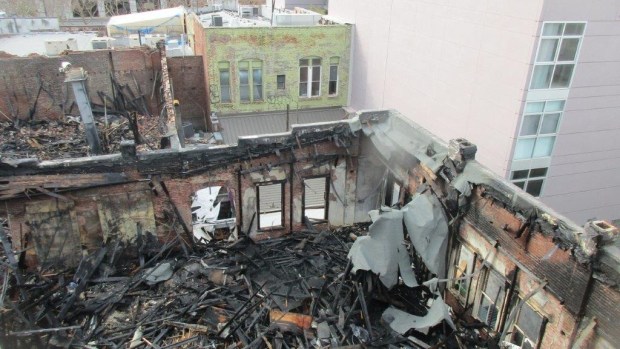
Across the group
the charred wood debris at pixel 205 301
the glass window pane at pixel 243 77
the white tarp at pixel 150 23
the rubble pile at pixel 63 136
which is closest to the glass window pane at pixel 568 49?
the charred wood debris at pixel 205 301

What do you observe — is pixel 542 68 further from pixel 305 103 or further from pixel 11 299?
pixel 11 299

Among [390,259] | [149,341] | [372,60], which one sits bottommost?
[149,341]

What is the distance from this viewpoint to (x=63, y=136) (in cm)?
2131

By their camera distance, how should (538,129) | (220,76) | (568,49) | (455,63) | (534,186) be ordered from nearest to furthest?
(568,49) < (538,129) < (534,186) < (455,63) < (220,76)

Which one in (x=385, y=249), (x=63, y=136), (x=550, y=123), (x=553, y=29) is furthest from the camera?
(x=63, y=136)

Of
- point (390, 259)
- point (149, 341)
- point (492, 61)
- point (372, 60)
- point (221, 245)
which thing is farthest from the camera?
point (372, 60)

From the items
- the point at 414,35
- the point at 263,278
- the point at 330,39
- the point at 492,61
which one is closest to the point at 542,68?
the point at 492,61

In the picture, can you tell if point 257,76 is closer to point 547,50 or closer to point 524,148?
point 524,148

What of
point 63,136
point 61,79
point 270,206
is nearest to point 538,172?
point 270,206

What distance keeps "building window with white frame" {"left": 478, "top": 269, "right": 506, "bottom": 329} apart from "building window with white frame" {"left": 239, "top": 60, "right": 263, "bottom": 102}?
699 inches

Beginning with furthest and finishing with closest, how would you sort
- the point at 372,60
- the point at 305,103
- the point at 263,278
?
the point at 305,103, the point at 372,60, the point at 263,278

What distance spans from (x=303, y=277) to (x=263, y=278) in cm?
119

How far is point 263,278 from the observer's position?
1327 cm

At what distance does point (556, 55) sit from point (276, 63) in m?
14.4
